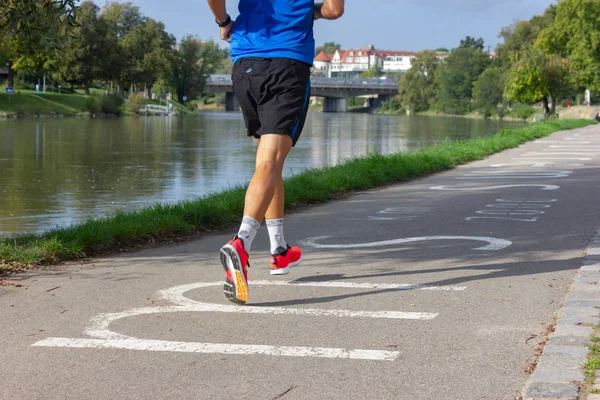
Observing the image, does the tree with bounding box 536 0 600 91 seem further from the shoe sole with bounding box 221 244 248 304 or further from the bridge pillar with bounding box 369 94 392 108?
the shoe sole with bounding box 221 244 248 304

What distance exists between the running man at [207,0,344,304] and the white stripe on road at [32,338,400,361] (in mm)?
1095

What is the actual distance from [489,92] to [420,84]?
23020mm

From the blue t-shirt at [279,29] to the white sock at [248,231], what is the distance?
3.22 feet

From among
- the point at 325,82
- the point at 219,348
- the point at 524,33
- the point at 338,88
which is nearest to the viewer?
the point at 219,348

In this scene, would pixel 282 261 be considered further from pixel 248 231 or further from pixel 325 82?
pixel 325 82

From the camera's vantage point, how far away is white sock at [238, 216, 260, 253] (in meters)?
5.16

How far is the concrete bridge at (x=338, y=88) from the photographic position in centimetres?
13225

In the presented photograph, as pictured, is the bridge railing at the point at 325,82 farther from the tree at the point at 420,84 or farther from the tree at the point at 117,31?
the tree at the point at 117,31

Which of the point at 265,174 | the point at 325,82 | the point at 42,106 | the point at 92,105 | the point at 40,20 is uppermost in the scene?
the point at 325,82

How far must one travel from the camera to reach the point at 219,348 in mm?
4086

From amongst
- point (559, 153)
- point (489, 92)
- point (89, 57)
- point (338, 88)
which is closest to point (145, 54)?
point (89, 57)

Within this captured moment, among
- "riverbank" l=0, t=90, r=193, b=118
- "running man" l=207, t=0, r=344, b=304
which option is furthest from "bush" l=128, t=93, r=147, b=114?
"running man" l=207, t=0, r=344, b=304

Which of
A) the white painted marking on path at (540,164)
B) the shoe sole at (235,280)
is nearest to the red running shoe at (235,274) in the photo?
the shoe sole at (235,280)

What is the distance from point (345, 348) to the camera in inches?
161
